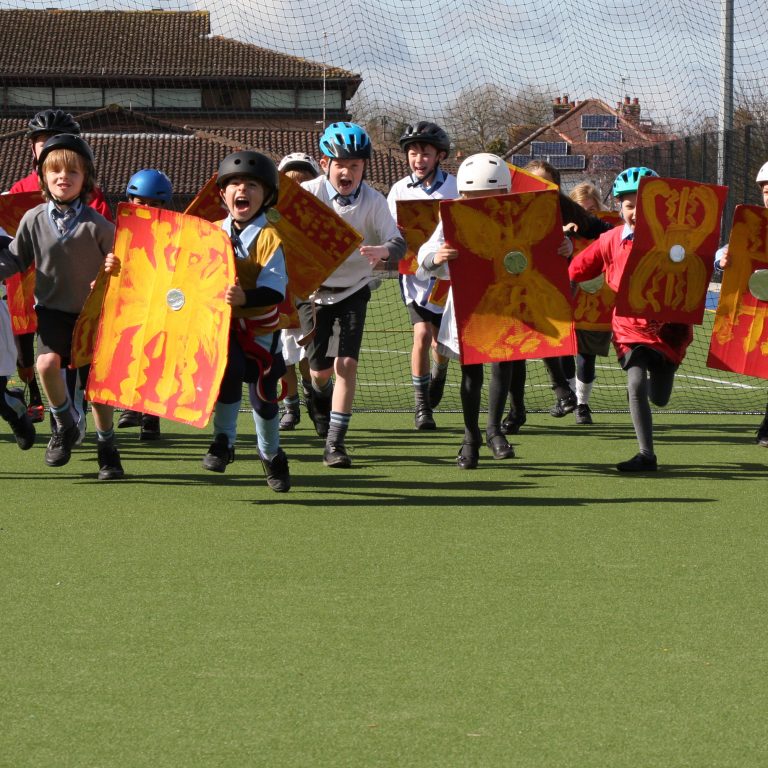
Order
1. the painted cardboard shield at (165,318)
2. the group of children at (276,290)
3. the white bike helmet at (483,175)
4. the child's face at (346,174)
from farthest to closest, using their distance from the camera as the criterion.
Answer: the child's face at (346,174)
the white bike helmet at (483,175)
the group of children at (276,290)
the painted cardboard shield at (165,318)

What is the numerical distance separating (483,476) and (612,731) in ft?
14.6

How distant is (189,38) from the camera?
74688 millimetres

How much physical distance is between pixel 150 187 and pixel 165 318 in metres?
2.32

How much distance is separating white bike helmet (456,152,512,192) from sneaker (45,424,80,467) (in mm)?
2606

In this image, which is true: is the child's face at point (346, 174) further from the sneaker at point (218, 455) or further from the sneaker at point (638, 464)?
the sneaker at point (638, 464)

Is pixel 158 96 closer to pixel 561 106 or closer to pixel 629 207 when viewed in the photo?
pixel 561 106

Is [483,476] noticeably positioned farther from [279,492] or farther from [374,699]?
[374,699]

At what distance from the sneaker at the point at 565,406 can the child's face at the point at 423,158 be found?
2088 mm

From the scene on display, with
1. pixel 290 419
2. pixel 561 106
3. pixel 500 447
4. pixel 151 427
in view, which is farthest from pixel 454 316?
pixel 561 106

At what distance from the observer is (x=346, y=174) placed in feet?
28.0

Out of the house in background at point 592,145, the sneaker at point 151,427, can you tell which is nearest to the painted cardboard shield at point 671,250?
the sneaker at point 151,427

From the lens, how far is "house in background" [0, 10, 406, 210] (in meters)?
42.0

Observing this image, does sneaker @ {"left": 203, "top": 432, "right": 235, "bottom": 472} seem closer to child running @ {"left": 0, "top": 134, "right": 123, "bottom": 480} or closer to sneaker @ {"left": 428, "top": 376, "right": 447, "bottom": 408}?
child running @ {"left": 0, "top": 134, "right": 123, "bottom": 480}

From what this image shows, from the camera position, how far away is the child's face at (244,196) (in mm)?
6859
